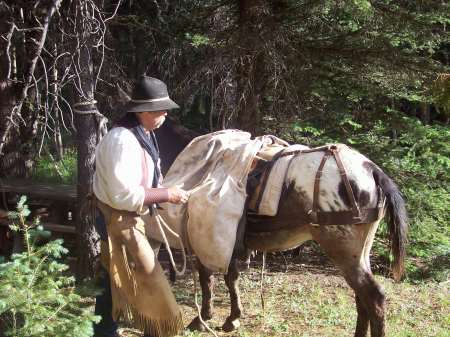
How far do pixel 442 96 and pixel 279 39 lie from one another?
2499 millimetres

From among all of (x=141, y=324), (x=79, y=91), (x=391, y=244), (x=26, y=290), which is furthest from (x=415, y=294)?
(x=26, y=290)

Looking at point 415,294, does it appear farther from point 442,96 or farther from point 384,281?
point 442,96

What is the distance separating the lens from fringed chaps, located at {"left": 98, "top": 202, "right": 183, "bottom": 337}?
3432mm

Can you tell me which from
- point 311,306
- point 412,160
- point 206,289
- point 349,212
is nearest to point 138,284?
point 349,212

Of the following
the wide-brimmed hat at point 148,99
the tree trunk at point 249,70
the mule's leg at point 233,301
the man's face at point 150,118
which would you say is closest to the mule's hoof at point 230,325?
the mule's leg at point 233,301

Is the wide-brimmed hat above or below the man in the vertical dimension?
above

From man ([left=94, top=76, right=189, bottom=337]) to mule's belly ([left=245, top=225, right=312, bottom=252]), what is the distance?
1.33 meters

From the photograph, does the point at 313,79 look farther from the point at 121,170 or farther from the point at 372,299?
the point at 121,170

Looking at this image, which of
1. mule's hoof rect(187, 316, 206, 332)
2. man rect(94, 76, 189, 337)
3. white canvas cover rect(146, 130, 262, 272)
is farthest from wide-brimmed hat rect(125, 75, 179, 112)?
mule's hoof rect(187, 316, 206, 332)

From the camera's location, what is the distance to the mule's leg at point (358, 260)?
4137 mm

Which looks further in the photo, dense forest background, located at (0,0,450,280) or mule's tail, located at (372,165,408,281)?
dense forest background, located at (0,0,450,280)

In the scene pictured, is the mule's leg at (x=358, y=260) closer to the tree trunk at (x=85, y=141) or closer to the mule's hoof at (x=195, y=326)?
the mule's hoof at (x=195, y=326)

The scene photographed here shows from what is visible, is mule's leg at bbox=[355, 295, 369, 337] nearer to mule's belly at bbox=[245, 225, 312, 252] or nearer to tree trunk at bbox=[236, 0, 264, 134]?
mule's belly at bbox=[245, 225, 312, 252]

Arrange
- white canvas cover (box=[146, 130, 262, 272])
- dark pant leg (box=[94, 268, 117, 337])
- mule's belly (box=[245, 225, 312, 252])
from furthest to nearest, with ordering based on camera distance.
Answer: mule's belly (box=[245, 225, 312, 252]), white canvas cover (box=[146, 130, 262, 272]), dark pant leg (box=[94, 268, 117, 337])
